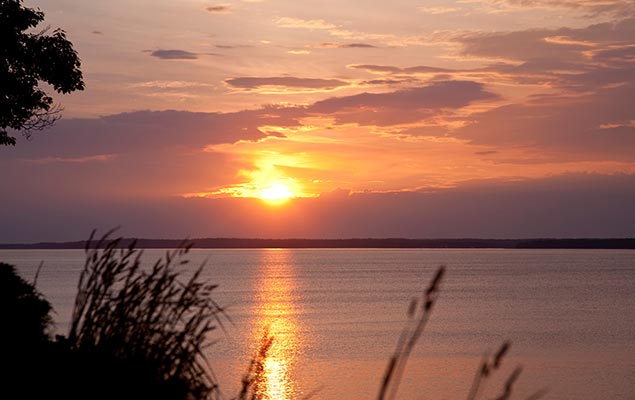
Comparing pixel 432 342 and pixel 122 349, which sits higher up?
pixel 432 342

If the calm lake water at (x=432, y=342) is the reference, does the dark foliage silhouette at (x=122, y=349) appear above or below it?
below

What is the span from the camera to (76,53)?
2817cm

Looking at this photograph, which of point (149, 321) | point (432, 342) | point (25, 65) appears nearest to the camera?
point (149, 321)

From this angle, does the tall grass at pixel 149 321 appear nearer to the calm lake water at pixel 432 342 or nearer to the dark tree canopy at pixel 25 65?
the calm lake water at pixel 432 342

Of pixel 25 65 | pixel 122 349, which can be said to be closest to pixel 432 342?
pixel 25 65

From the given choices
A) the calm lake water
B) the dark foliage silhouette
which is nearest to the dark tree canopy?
the calm lake water

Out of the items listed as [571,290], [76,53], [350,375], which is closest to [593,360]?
[350,375]

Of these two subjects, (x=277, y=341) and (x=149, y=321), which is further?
(x=277, y=341)

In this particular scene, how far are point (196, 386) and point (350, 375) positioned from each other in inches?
1627

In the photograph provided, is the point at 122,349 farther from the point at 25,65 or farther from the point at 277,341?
the point at 277,341

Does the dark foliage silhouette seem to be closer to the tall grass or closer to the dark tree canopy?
the tall grass

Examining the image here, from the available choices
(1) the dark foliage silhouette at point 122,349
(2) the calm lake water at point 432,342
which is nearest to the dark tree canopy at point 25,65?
(2) the calm lake water at point 432,342

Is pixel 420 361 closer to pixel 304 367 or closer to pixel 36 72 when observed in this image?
pixel 304 367

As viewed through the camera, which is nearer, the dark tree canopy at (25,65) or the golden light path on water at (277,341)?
the dark tree canopy at (25,65)
